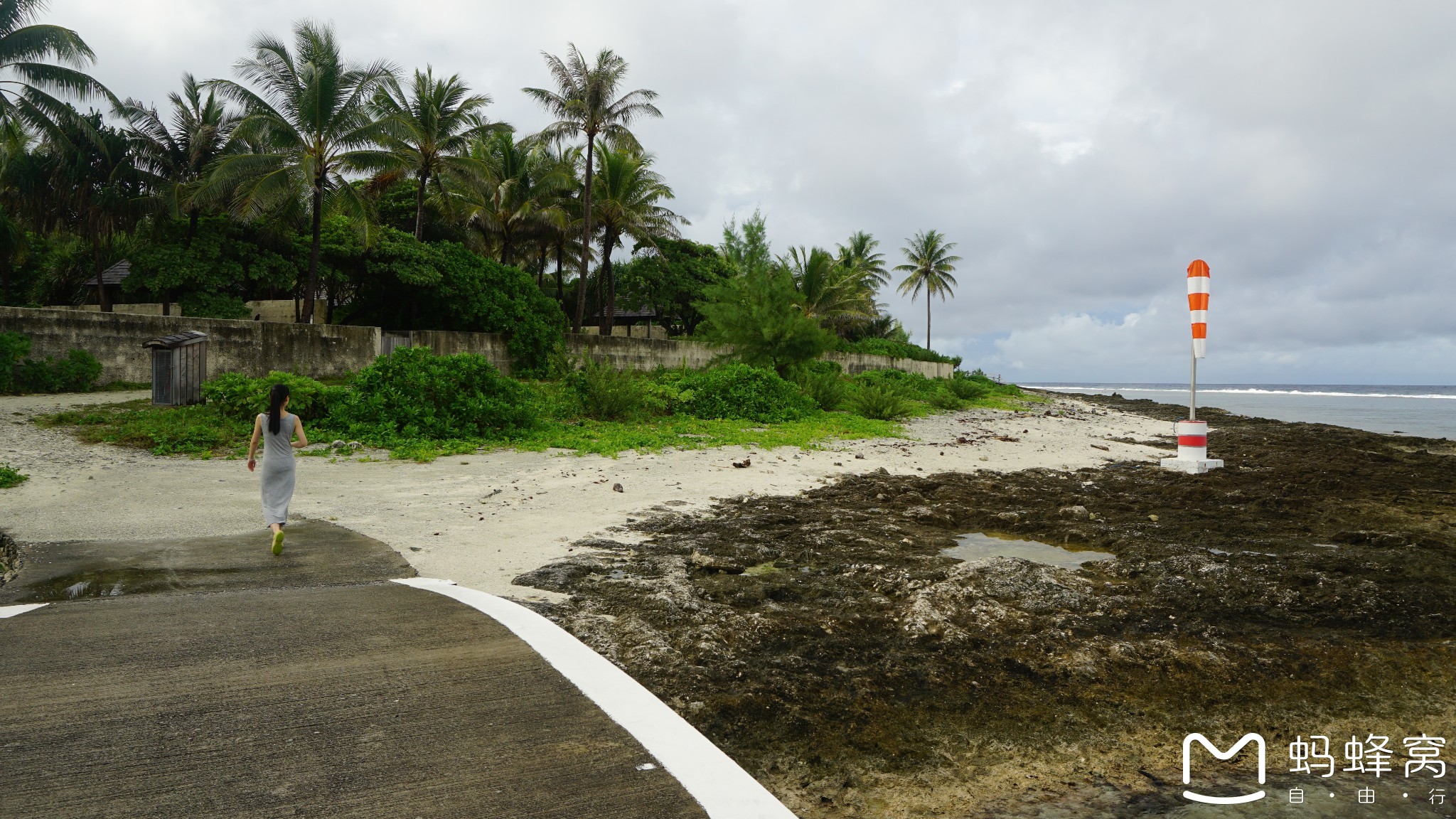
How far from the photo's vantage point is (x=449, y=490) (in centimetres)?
863

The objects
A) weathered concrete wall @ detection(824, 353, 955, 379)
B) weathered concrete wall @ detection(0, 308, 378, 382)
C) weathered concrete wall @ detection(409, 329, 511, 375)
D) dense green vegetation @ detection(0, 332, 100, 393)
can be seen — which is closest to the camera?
Answer: dense green vegetation @ detection(0, 332, 100, 393)

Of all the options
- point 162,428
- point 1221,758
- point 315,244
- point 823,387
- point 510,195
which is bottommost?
point 1221,758

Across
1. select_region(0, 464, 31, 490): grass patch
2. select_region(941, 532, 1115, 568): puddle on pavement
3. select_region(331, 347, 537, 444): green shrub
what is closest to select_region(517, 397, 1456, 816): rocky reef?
select_region(941, 532, 1115, 568): puddle on pavement

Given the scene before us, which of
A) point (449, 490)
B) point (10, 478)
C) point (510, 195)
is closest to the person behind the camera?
point (10, 478)

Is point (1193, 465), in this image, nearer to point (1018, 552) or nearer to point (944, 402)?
point (1018, 552)

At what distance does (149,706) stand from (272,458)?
343 cm

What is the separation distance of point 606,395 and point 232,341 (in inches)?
410

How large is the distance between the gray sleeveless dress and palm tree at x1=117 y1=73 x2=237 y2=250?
24.2m

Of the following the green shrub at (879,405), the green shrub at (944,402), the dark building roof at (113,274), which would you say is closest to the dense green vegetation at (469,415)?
the green shrub at (879,405)

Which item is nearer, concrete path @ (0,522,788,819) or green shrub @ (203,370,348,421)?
concrete path @ (0,522,788,819)

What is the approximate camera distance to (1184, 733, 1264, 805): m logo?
8.63ft

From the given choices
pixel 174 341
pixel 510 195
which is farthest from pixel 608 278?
pixel 174 341

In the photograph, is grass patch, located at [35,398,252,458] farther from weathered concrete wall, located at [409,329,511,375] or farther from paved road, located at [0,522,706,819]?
weathered concrete wall, located at [409,329,511,375]

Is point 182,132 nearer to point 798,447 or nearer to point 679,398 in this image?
point 679,398
